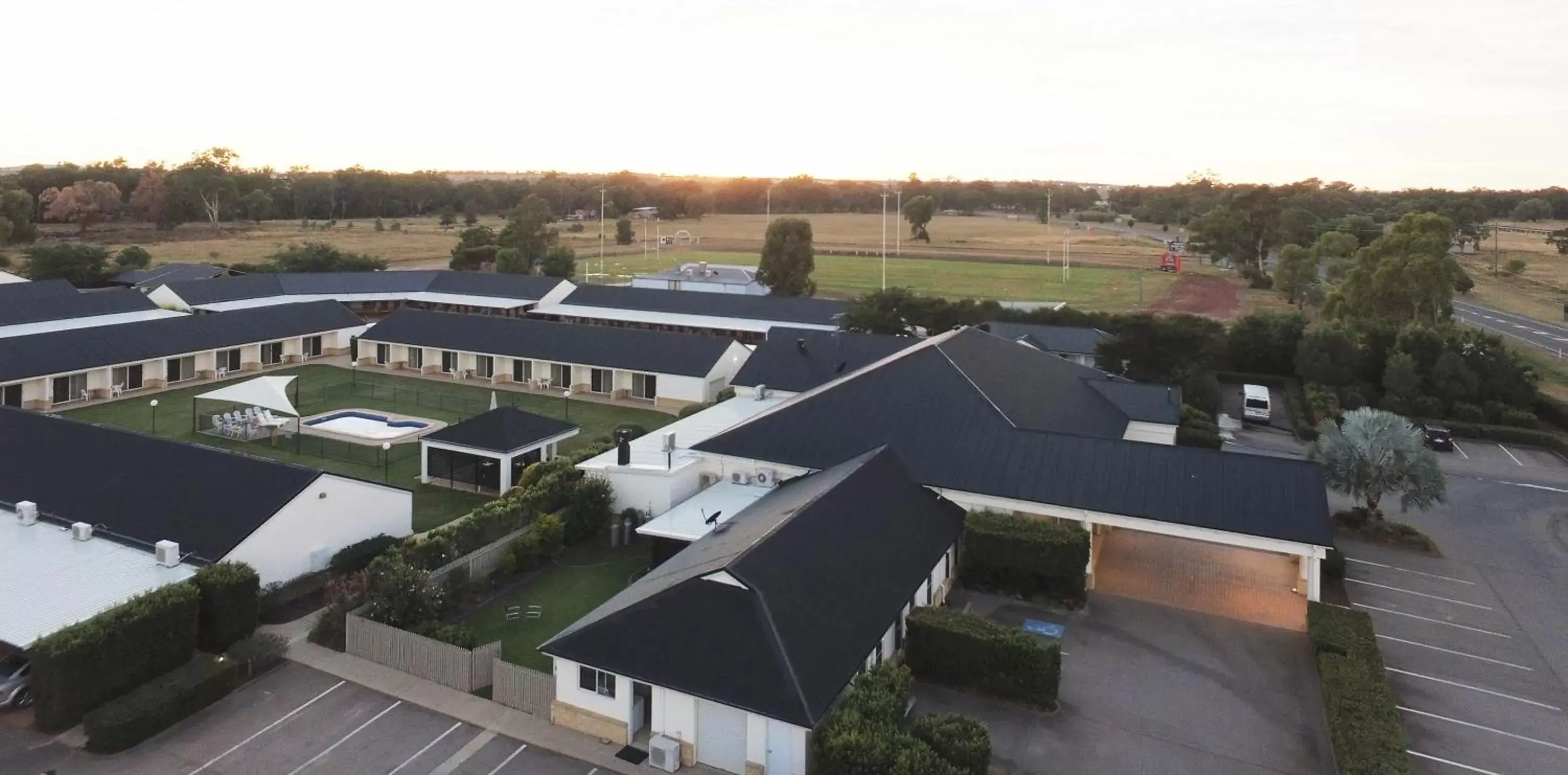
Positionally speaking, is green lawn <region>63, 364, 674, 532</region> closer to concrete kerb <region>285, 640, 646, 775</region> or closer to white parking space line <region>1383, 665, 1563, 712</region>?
concrete kerb <region>285, 640, 646, 775</region>

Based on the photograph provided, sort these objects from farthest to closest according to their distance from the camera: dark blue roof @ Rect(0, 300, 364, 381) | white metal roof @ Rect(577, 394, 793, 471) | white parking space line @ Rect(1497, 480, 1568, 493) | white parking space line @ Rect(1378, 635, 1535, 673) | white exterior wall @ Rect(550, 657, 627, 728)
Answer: dark blue roof @ Rect(0, 300, 364, 381) < white parking space line @ Rect(1497, 480, 1568, 493) < white metal roof @ Rect(577, 394, 793, 471) < white parking space line @ Rect(1378, 635, 1535, 673) < white exterior wall @ Rect(550, 657, 627, 728)

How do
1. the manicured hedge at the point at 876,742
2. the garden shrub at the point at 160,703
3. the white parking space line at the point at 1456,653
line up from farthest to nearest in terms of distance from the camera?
the white parking space line at the point at 1456,653 → the garden shrub at the point at 160,703 → the manicured hedge at the point at 876,742

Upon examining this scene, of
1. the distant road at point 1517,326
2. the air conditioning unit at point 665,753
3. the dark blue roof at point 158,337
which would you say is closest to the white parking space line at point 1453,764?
the air conditioning unit at point 665,753

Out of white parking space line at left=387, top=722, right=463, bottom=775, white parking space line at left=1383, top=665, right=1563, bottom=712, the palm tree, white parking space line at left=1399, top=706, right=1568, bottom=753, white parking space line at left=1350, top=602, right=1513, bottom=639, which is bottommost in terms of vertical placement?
white parking space line at left=1399, top=706, right=1568, bottom=753

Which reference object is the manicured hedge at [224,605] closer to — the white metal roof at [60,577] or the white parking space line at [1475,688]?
the white metal roof at [60,577]

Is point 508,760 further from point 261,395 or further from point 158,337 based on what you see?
point 158,337

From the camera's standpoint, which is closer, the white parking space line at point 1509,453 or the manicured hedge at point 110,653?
the manicured hedge at point 110,653

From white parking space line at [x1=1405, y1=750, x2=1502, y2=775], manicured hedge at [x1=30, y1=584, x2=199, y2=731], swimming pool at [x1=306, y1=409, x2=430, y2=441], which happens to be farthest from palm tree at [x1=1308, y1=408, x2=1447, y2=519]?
swimming pool at [x1=306, y1=409, x2=430, y2=441]
